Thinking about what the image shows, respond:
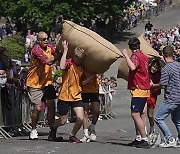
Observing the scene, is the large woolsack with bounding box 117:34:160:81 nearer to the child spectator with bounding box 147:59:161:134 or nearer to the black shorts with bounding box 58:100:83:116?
the child spectator with bounding box 147:59:161:134

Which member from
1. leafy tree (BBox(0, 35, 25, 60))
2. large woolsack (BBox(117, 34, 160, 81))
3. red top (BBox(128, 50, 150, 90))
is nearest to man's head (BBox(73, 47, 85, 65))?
red top (BBox(128, 50, 150, 90))

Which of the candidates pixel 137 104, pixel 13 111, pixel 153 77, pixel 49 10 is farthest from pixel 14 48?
pixel 49 10

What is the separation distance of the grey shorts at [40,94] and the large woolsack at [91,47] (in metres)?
0.93

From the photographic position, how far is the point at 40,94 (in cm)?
1136

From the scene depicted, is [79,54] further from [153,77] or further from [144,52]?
[153,77]

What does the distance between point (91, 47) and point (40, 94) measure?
54.7 inches

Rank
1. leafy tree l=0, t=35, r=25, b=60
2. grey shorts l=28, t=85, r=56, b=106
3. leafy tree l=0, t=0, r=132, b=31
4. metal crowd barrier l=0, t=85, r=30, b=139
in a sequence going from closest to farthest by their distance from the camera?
grey shorts l=28, t=85, r=56, b=106
metal crowd barrier l=0, t=85, r=30, b=139
leafy tree l=0, t=35, r=25, b=60
leafy tree l=0, t=0, r=132, b=31

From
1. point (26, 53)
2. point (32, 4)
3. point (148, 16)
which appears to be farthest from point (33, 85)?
point (148, 16)

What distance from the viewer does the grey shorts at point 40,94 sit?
446 inches

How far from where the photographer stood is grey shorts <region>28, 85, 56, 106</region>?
37.2 ft

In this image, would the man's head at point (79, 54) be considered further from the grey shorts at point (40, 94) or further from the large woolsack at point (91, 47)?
the grey shorts at point (40, 94)

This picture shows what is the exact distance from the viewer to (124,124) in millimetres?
16062

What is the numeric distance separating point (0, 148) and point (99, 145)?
5.15 ft

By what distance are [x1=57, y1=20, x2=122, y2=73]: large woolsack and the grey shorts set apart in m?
0.93
